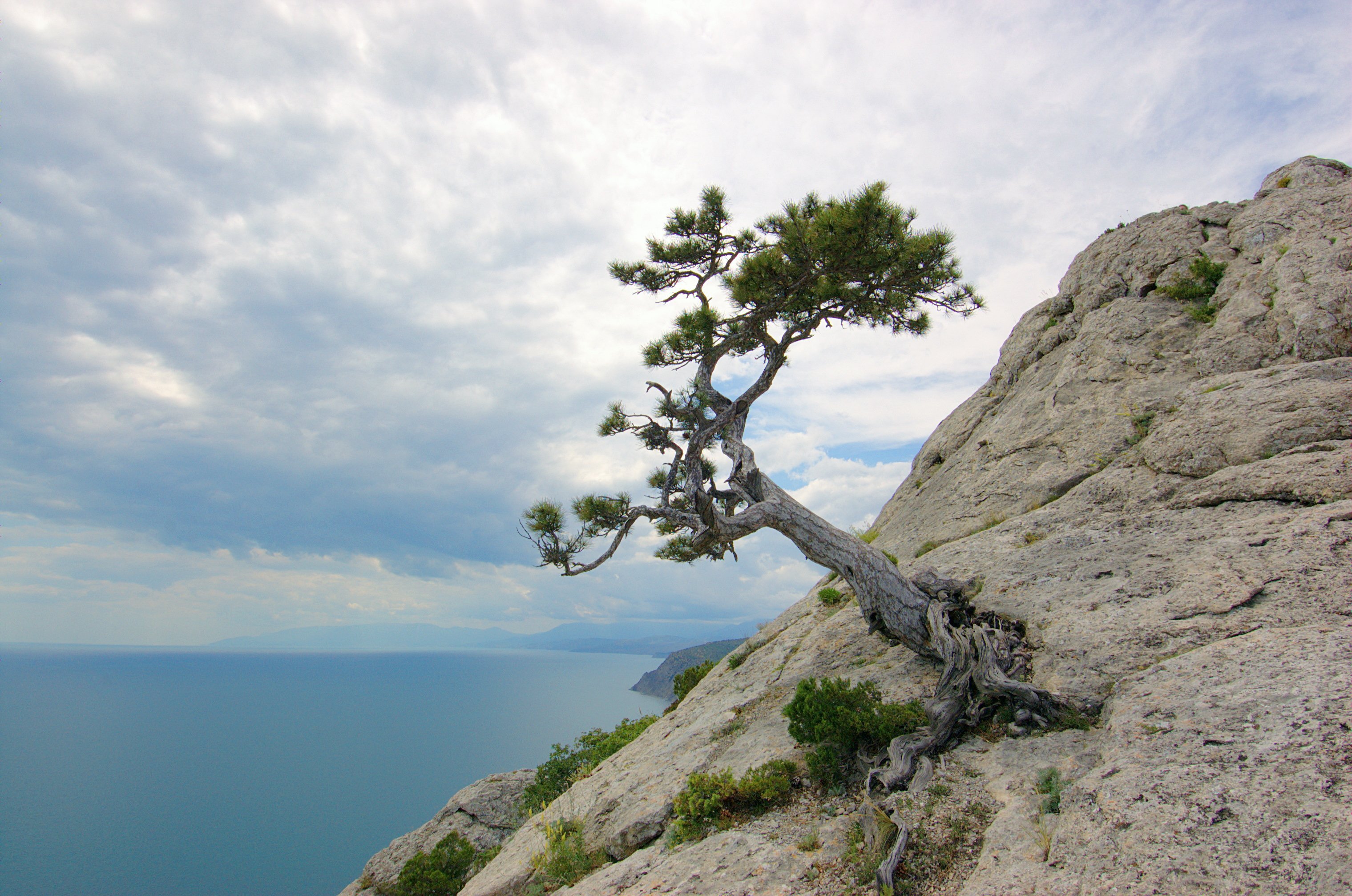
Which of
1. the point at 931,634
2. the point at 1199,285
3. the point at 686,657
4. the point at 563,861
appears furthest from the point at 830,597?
the point at 686,657

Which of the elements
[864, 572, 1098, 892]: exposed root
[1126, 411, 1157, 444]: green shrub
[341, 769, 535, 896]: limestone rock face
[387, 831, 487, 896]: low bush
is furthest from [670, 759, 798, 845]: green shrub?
[341, 769, 535, 896]: limestone rock face

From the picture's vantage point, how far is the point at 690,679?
66.8 ft

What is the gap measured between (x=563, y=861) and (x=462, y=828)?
44.8 feet

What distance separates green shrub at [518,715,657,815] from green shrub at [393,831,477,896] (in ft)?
8.11

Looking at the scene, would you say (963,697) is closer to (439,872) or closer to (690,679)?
(690,679)

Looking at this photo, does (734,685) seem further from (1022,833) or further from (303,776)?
(303,776)

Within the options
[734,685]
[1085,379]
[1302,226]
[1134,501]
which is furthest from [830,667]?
[1302,226]

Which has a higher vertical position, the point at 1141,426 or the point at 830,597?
the point at 1141,426

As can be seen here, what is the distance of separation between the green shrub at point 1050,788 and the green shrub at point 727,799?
356 cm

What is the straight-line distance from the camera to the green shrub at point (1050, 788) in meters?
6.43

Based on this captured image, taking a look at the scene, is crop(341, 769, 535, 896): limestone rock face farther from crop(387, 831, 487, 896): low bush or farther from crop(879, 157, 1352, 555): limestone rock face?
crop(879, 157, 1352, 555): limestone rock face

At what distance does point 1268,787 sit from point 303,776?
655ft

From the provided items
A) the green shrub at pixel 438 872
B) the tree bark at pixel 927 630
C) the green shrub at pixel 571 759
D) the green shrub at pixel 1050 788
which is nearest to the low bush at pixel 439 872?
the green shrub at pixel 438 872

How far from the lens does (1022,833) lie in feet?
20.5
